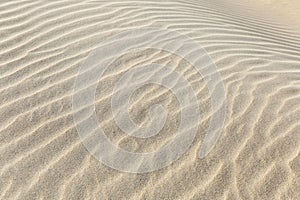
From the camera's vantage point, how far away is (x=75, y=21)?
4414 mm

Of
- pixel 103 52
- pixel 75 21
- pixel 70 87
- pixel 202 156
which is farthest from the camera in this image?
pixel 75 21

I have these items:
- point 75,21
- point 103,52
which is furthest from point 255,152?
point 75,21

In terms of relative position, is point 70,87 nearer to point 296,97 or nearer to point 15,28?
point 15,28

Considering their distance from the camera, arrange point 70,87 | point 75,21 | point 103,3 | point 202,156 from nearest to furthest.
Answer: point 202,156
point 70,87
point 75,21
point 103,3

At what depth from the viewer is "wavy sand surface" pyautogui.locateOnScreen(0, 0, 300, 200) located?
2.77m

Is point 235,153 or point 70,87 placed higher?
point 70,87

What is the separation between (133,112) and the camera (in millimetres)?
3297

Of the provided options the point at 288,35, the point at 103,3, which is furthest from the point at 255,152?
the point at 288,35

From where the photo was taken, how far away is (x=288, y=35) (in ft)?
19.3

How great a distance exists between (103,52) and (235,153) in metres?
1.68

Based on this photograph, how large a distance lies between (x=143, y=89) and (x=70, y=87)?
62 centimetres

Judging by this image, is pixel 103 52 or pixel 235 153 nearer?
pixel 235 153

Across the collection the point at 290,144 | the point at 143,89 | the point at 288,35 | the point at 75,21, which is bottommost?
the point at 288,35

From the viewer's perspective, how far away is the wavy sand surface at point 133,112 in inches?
109
